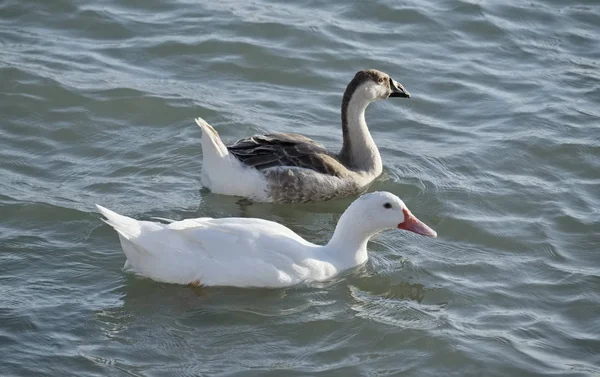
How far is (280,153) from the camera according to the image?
993 centimetres

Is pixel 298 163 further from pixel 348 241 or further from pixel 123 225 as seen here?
pixel 123 225

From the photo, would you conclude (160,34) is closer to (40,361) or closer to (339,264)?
(339,264)

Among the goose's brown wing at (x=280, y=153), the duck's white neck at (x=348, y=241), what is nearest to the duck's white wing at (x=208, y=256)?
the duck's white neck at (x=348, y=241)

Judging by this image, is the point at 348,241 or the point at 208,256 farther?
the point at 348,241

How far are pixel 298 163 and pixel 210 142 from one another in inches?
39.6

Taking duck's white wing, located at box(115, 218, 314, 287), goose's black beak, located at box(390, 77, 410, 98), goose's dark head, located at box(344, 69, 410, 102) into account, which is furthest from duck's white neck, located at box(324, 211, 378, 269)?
goose's black beak, located at box(390, 77, 410, 98)

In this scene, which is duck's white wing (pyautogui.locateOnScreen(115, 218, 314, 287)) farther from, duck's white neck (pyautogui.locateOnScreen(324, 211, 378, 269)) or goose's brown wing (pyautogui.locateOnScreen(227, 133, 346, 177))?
goose's brown wing (pyautogui.locateOnScreen(227, 133, 346, 177))

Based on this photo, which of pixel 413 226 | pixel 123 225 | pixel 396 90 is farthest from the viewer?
pixel 396 90

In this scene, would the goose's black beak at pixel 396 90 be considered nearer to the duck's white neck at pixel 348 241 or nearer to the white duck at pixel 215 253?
the duck's white neck at pixel 348 241

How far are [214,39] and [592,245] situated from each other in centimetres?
573

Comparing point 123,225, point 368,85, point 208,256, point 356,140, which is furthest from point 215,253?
point 368,85

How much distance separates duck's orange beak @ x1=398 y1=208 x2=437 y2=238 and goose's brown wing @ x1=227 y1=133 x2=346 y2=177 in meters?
1.67

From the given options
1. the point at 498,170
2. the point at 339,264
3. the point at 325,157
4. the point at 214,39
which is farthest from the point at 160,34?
the point at 339,264

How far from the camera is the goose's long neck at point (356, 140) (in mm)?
10336
